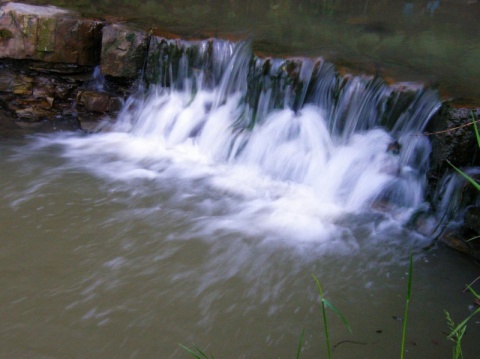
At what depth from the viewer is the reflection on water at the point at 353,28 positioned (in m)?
5.35

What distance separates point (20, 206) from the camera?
165 inches

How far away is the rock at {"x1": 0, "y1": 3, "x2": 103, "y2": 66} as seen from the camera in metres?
5.77

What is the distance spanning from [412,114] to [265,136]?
1420 mm

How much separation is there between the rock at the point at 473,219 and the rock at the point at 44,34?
4.32 m

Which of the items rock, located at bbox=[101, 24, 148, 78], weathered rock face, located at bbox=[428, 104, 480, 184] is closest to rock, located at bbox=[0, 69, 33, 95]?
rock, located at bbox=[101, 24, 148, 78]

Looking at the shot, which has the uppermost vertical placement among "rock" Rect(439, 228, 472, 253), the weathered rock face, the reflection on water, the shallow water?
the reflection on water

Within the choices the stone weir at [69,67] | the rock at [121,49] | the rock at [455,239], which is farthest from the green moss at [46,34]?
the rock at [455,239]

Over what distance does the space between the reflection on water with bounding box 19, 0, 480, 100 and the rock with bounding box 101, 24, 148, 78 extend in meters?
0.35

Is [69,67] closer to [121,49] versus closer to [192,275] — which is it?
[121,49]

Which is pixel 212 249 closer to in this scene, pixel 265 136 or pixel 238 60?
pixel 265 136

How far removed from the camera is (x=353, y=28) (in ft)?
21.8

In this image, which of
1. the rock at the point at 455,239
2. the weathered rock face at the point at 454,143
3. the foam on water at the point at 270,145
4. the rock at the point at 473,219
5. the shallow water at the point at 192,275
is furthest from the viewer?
the foam on water at the point at 270,145

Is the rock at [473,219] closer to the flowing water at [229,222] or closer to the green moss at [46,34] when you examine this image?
the flowing water at [229,222]

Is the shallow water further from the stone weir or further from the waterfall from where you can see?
the stone weir
